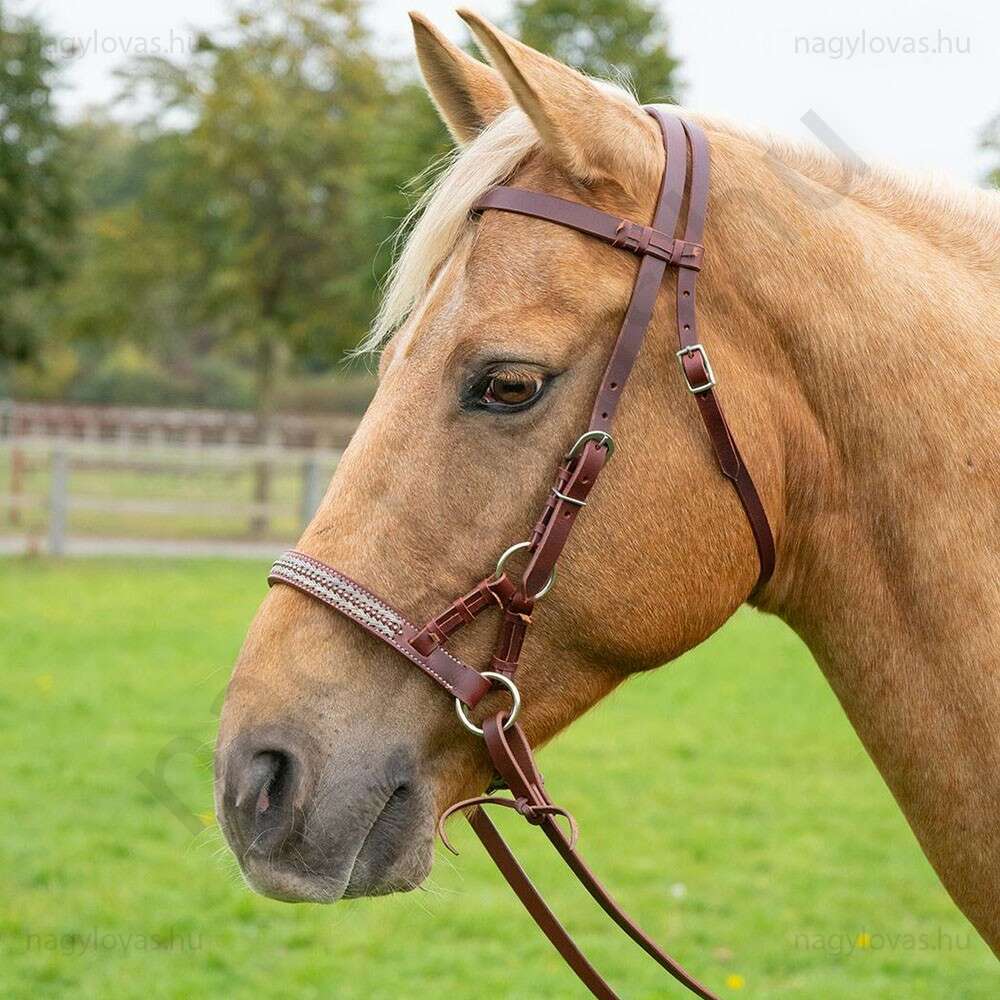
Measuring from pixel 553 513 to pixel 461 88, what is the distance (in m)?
1.00

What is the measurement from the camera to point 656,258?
2236mm

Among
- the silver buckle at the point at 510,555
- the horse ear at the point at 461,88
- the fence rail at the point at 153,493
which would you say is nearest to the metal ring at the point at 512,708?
the silver buckle at the point at 510,555

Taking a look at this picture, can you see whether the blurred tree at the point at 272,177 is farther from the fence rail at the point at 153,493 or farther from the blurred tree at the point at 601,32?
the blurred tree at the point at 601,32

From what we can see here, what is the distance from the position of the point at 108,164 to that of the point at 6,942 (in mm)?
53269

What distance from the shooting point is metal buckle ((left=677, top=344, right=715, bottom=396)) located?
2.21 metres

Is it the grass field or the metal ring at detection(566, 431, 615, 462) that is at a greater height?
the metal ring at detection(566, 431, 615, 462)

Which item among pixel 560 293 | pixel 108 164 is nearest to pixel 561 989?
pixel 560 293

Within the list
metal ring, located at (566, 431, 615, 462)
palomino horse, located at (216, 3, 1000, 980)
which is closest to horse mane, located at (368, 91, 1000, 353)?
palomino horse, located at (216, 3, 1000, 980)

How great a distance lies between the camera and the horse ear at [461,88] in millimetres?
2402

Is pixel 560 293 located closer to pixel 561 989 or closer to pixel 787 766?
pixel 561 989

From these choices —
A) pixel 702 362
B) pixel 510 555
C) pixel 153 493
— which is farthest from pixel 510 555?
pixel 153 493

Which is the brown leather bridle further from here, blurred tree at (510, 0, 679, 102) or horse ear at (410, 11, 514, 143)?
blurred tree at (510, 0, 679, 102)

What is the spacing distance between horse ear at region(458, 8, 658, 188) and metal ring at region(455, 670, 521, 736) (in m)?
1.00

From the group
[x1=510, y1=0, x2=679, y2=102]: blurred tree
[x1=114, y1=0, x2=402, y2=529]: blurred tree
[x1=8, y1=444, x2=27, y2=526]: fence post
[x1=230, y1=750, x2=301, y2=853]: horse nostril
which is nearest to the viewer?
[x1=230, y1=750, x2=301, y2=853]: horse nostril
